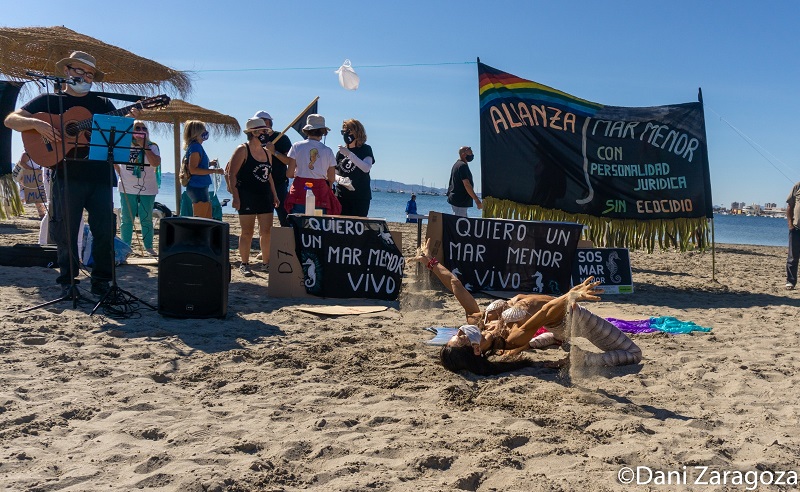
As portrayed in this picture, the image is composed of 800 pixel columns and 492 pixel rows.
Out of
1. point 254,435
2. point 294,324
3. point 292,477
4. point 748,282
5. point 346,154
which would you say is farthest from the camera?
point 748,282

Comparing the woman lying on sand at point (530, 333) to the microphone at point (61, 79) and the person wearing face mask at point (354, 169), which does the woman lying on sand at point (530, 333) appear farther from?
the microphone at point (61, 79)

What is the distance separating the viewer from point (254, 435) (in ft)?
11.2

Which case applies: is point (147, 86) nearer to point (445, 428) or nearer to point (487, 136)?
point (487, 136)

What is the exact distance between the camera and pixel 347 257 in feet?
23.4

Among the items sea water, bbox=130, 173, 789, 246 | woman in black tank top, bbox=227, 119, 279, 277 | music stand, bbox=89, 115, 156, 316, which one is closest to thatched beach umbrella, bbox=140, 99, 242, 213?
sea water, bbox=130, 173, 789, 246

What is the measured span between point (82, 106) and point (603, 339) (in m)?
4.57

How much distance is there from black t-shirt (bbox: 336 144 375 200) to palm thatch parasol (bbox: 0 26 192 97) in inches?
131

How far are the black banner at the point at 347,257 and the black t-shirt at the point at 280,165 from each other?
2.18m

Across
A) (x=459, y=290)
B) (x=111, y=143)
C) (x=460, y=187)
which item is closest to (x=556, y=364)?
(x=459, y=290)

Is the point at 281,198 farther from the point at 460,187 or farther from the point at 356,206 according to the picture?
the point at 460,187

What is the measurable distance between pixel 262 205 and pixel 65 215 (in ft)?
7.64

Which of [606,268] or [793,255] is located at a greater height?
[793,255]

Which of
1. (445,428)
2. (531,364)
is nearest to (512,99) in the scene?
(531,364)

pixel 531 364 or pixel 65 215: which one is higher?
pixel 65 215
